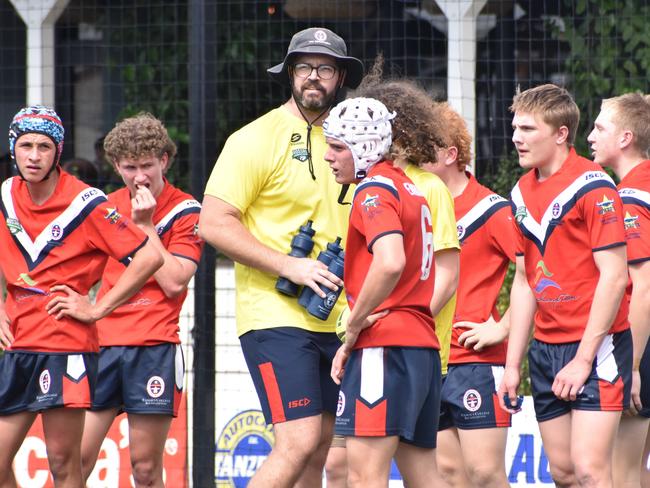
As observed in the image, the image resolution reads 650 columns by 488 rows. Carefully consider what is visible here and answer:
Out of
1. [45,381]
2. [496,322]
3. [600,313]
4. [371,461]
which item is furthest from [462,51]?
[371,461]

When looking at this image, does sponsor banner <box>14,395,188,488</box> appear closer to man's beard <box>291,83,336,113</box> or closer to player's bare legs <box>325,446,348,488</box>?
player's bare legs <box>325,446,348,488</box>

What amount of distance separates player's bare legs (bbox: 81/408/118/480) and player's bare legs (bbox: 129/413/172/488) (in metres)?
0.15

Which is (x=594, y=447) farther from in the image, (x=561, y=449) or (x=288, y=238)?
(x=288, y=238)

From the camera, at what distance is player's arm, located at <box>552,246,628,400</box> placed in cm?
515

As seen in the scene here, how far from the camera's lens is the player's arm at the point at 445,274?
5688mm

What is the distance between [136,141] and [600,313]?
2.70 m

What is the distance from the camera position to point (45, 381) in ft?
19.0

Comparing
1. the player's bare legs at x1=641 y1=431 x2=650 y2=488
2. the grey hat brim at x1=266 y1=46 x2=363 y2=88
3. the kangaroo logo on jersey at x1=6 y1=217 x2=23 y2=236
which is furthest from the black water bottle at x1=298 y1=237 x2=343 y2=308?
the player's bare legs at x1=641 y1=431 x2=650 y2=488

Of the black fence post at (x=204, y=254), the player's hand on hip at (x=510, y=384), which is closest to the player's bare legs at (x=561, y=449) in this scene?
the player's hand on hip at (x=510, y=384)

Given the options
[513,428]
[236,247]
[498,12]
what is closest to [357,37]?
[498,12]

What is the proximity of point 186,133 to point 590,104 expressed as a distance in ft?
12.1

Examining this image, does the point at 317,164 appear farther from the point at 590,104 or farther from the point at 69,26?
the point at 69,26

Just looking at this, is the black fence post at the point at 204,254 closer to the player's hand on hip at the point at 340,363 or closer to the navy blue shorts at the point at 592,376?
the navy blue shorts at the point at 592,376

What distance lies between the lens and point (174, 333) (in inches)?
261
